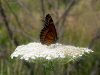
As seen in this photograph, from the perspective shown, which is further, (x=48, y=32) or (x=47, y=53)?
(x=48, y=32)

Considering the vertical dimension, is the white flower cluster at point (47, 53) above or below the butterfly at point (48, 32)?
below

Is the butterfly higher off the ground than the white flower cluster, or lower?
higher

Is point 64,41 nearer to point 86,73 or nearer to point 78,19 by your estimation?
point 86,73

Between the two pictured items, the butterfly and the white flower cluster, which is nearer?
the white flower cluster

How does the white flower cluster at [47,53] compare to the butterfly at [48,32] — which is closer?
the white flower cluster at [47,53]

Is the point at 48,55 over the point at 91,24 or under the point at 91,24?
under

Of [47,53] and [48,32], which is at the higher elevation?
[48,32]

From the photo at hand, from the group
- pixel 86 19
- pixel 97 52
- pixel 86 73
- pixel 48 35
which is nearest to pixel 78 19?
pixel 86 19

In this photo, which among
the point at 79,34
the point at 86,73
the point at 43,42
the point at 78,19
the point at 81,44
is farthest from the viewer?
the point at 78,19
